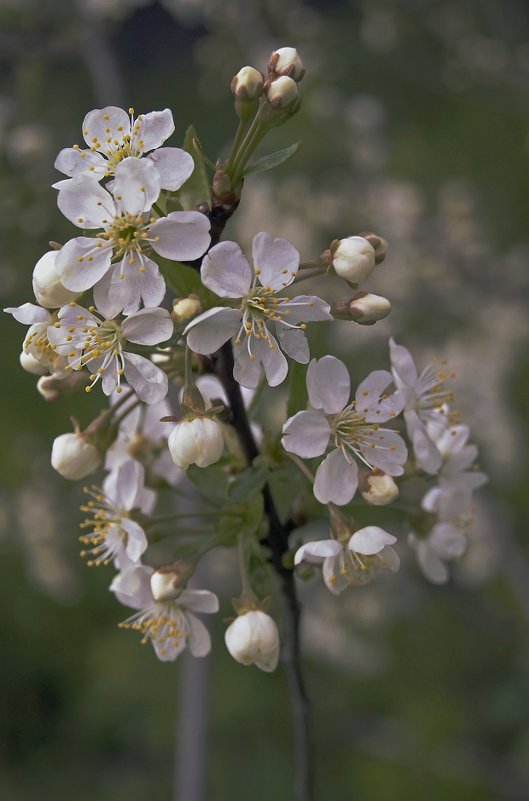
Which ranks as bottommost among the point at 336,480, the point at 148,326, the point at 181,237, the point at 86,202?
the point at 336,480

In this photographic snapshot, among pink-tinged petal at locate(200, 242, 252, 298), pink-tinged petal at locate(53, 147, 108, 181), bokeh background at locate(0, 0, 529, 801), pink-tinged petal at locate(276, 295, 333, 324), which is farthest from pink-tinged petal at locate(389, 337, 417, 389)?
bokeh background at locate(0, 0, 529, 801)

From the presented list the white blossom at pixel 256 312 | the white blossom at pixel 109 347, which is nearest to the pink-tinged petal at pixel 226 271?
the white blossom at pixel 256 312

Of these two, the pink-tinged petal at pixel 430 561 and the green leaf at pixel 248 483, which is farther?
the pink-tinged petal at pixel 430 561

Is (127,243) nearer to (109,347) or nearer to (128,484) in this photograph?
(109,347)

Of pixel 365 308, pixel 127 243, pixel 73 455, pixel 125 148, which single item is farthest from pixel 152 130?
pixel 73 455

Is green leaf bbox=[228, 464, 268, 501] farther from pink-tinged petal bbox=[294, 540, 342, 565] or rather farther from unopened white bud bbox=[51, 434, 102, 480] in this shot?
unopened white bud bbox=[51, 434, 102, 480]

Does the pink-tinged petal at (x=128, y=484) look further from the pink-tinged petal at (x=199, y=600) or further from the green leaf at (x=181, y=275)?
the green leaf at (x=181, y=275)

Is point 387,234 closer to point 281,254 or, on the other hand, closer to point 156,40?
point 281,254
